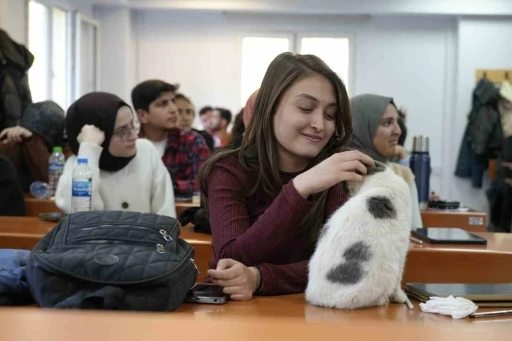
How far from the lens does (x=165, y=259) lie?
138cm

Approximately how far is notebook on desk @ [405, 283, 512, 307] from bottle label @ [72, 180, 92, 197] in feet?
5.63

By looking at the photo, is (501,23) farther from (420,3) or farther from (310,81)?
(310,81)

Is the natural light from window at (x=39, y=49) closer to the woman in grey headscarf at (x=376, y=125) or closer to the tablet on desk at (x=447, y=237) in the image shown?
the woman in grey headscarf at (x=376, y=125)

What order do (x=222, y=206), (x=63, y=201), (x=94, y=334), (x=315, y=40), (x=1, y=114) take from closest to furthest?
(x=94, y=334)
(x=222, y=206)
(x=63, y=201)
(x=1, y=114)
(x=315, y=40)

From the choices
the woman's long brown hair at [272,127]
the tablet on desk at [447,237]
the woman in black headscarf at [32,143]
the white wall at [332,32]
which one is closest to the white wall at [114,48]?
the white wall at [332,32]

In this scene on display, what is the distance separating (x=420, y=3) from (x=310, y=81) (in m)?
6.86

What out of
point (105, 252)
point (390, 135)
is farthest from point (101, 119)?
point (105, 252)

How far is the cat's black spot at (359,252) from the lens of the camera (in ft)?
4.65

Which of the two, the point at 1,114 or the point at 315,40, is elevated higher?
the point at 315,40

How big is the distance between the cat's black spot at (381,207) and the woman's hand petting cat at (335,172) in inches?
4.6

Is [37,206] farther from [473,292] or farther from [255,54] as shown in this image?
[255,54]

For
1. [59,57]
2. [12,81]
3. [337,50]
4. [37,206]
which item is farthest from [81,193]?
[337,50]

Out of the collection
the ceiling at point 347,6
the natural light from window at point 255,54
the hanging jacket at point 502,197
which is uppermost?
the ceiling at point 347,6

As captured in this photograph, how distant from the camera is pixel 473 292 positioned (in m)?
1.48
